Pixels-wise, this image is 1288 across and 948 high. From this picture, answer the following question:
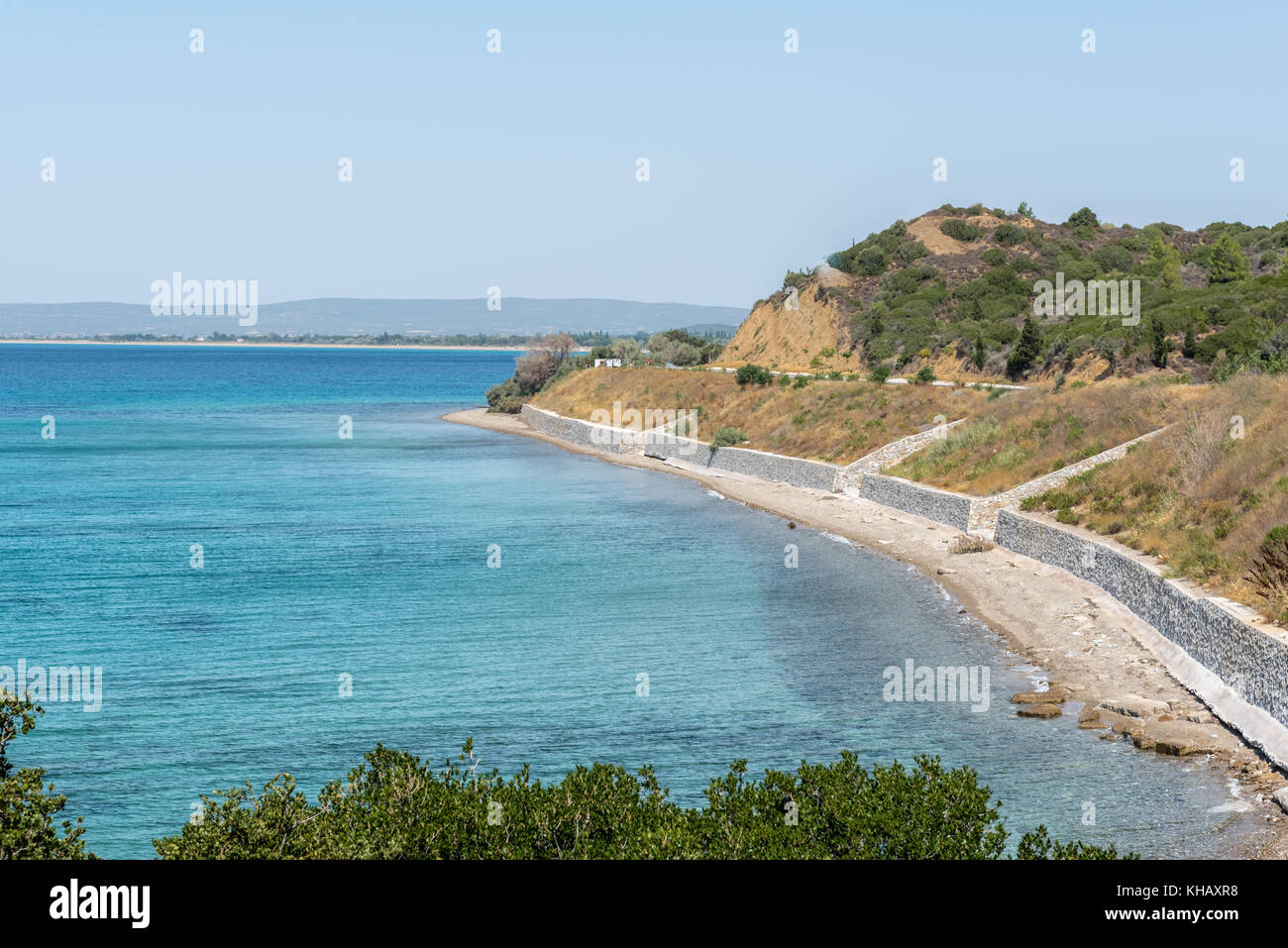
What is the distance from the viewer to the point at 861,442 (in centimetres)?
5459

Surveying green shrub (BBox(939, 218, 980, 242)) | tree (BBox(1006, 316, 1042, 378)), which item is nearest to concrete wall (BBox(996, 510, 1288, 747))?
tree (BBox(1006, 316, 1042, 378))

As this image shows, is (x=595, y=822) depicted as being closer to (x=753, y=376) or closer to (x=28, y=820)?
(x=28, y=820)

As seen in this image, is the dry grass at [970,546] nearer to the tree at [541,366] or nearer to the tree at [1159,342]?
the tree at [1159,342]

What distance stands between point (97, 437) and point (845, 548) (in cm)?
6306

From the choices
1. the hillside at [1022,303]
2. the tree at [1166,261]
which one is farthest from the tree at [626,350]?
the tree at [1166,261]

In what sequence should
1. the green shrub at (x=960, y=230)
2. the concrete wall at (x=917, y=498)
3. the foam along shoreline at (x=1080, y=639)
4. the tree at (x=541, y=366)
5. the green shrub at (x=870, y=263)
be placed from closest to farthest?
the foam along shoreline at (x=1080, y=639), the concrete wall at (x=917, y=498), the green shrub at (x=870, y=263), the green shrub at (x=960, y=230), the tree at (x=541, y=366)

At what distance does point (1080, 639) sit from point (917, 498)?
18709mm

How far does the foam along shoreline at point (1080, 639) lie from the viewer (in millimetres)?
18406

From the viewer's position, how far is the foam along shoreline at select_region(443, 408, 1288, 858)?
18.4 meters

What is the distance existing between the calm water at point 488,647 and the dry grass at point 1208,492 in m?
4.54

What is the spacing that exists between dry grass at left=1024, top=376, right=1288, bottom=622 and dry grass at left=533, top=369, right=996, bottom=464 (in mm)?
16232

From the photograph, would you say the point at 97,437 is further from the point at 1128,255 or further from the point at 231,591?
the point at 1128,255

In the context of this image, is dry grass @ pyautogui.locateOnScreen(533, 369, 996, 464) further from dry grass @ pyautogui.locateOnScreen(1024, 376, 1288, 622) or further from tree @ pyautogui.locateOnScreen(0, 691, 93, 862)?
tree @ pyautogui.locateOnScreen(0, 691, 93, 862)
